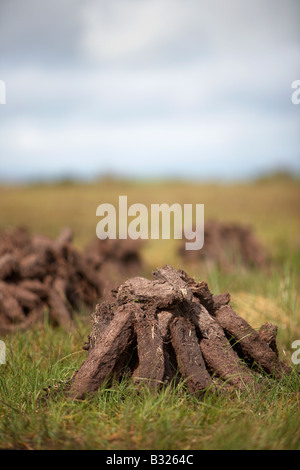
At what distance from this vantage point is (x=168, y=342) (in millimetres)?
3191

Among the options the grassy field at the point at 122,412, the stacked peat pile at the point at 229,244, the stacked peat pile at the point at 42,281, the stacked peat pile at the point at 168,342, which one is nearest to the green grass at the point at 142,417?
the grassy field at the point at 122,412

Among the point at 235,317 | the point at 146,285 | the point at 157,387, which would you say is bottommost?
the point at 157,387

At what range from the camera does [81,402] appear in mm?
3080

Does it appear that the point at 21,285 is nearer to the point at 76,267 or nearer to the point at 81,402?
the point at 76,267

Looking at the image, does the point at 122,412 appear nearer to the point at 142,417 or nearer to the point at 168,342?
the point at 142,417

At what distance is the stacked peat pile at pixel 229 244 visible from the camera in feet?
33.6

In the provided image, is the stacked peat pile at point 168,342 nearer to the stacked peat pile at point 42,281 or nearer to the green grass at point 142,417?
the green grass at point 142,417

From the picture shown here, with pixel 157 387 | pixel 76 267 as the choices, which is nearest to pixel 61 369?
pixel 157 387

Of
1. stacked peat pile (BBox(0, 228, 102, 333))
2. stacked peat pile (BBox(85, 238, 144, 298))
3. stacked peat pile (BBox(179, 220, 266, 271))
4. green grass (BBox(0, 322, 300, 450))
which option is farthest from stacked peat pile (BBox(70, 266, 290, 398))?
stacked peat pile (BBox(85, 238, 144, 298))

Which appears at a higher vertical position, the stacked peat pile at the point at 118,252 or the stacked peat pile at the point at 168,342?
the stacked peat pile at the point at 118,252

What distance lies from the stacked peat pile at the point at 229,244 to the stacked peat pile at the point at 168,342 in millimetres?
6380

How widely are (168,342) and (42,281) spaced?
147 inches

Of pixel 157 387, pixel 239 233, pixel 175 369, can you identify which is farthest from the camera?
pixel 239 233

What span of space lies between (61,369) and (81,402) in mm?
659
